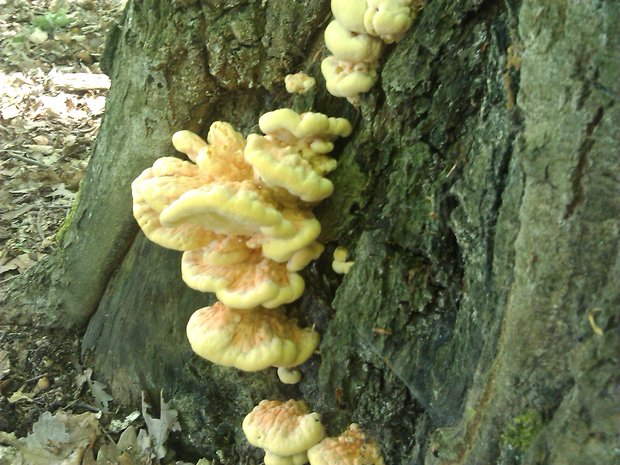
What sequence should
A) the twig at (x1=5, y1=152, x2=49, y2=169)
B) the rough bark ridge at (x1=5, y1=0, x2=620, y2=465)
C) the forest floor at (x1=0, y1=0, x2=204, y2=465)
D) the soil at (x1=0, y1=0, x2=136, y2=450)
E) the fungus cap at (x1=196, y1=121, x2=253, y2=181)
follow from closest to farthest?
the rough bark ridge at (x1=5, y1=0, x2=620, y2=465)
the fungus cap at (x1=196, y1=121, x2=253, y2=181)
the forest floor at (x1=0, y1=0, x2=204, y2=465)
the soil at (x1=0, y1=0, x2=136, y2=450)
the twig at (x1=5, y1=152, x2=49, y2=169)

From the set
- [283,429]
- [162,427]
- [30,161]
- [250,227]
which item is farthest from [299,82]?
[30,161]

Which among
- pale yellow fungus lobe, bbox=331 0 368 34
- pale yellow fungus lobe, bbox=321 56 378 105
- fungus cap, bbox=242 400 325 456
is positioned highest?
pale yellow fungus lobe, bbox=331 0 368 34

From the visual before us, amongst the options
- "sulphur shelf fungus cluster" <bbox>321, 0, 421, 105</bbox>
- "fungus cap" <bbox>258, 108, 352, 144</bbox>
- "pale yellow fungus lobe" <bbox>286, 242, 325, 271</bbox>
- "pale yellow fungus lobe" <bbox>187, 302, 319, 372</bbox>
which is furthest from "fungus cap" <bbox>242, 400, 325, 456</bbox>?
"sulphur shelf fungus cluster" <bbox>321, 0, 421, 105</bbox>

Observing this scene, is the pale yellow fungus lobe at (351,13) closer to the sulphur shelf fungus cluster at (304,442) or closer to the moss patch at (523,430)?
the moss patch at (523,430)

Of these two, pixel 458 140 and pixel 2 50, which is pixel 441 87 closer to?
pixel 458 140

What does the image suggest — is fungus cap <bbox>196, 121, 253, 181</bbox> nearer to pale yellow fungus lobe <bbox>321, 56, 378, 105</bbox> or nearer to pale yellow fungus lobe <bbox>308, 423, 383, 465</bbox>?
pale yellow fungus lobe <bbox>321, 56, 378, 105</bbox>

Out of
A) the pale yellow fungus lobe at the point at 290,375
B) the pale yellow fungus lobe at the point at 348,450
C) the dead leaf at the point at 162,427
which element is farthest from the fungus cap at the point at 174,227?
the dead leaf at the point at 162,427

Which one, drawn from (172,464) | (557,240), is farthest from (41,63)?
(557,240)
